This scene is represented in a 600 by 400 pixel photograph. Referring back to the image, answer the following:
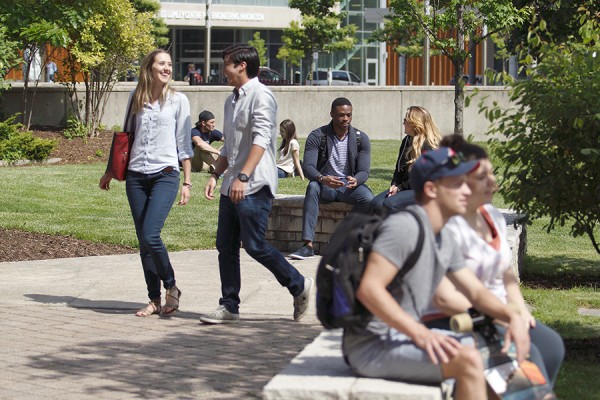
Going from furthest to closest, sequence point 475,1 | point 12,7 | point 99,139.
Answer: point 99,139 → point 475,1 → point 12,7

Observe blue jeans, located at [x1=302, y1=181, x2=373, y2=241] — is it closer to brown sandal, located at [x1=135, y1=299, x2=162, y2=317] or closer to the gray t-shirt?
brown sandal, located at [x1=135, y1=299, x2=162, y2=317]

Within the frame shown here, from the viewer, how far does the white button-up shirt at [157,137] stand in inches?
312

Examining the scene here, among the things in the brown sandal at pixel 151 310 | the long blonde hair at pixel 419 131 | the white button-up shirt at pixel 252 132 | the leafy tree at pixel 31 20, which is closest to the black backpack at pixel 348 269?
the white button-up shirt at pixel 252 132

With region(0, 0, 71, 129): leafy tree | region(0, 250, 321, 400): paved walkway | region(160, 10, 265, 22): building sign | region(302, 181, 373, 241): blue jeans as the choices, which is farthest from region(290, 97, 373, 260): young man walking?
region(160, 10, 265, 22): building sign

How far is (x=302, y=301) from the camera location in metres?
7.77

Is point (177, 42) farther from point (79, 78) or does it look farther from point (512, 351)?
point (512, 351)

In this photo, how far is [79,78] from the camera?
94.8 feet

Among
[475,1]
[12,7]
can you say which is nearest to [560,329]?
[12,7]

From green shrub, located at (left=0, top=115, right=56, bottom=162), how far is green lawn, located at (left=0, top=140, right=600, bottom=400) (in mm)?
1003

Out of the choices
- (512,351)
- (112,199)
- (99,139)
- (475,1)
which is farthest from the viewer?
(99,139)

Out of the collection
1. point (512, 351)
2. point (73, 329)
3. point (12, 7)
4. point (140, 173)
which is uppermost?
point (12, 7)

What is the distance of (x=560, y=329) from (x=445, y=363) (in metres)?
3.81

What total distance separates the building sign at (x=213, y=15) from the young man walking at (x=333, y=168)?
64586mm

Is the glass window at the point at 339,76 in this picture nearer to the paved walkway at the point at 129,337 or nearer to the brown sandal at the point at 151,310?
the paved walkway at the point at 129,337
